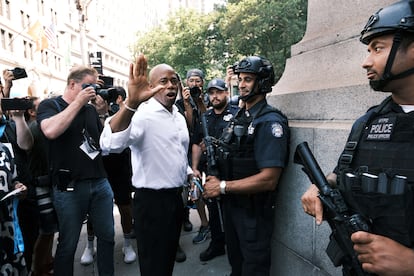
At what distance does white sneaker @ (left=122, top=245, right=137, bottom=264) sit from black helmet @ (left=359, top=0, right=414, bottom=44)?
340 cm

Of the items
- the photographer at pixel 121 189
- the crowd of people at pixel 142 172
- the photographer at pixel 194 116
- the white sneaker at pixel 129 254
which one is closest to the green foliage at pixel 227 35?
the photographer at pixel 194 116

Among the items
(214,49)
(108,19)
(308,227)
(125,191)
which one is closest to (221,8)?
(214,49)

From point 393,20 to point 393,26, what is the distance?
0.03 metres

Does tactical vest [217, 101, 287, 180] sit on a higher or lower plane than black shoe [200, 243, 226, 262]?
higher

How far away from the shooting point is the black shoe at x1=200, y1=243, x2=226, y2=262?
3615 millimetres

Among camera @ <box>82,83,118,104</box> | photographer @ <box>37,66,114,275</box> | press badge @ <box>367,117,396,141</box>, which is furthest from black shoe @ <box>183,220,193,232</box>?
press badge @ <box>367,117,396,141</box>

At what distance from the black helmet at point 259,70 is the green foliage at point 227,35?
15.3m

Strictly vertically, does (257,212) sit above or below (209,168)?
below

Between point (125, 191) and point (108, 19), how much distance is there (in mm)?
62329

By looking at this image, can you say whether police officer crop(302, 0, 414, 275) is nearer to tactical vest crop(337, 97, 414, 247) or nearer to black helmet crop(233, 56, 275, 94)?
tactical vest crop(337, 97, 414, 247)

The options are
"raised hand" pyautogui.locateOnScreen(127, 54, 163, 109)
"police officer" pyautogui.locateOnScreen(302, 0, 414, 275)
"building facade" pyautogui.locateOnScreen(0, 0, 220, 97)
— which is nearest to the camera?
"police officer" pyautogui.locateOnScreen(302, 0, 414, 275)

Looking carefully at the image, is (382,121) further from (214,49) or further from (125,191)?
(214,49)

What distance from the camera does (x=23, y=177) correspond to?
114 inches

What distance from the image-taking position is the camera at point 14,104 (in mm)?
2715
